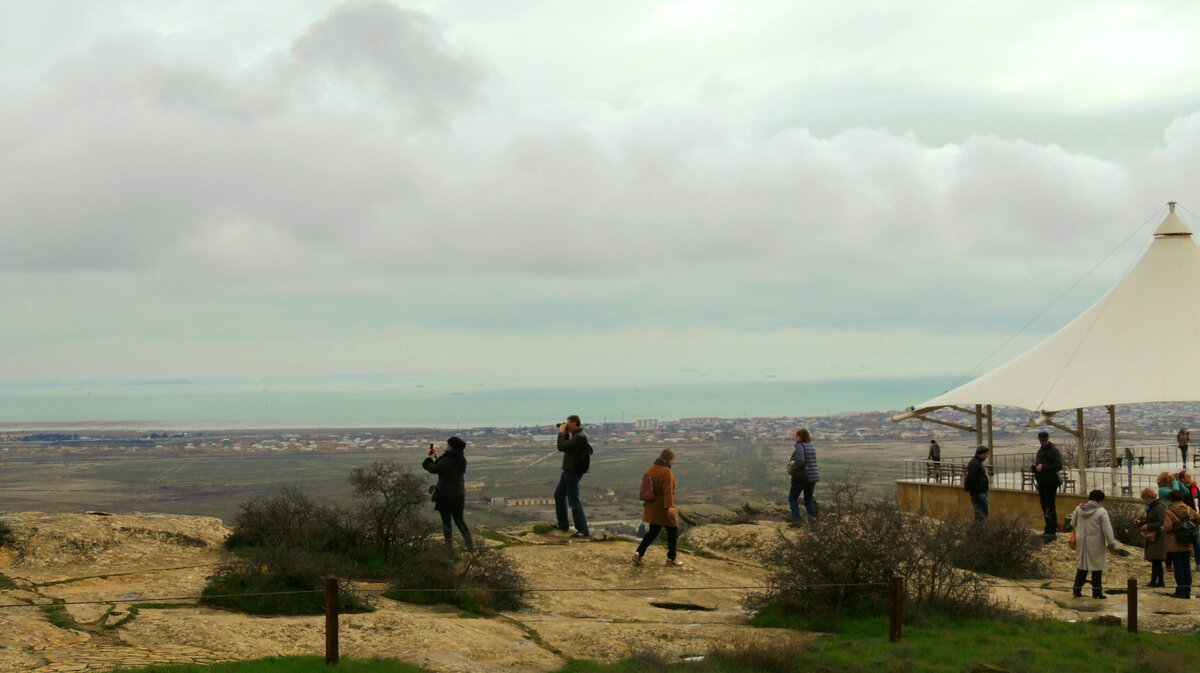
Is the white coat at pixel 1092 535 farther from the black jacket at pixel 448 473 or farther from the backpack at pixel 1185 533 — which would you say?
the black jacket at pixel 448 473

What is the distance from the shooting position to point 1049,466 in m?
18.0

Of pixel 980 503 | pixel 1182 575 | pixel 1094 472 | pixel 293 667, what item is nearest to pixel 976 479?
pixel 980 503

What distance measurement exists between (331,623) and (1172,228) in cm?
2411

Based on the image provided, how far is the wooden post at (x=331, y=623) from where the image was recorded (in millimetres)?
8227

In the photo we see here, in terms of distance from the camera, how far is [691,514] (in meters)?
20.1

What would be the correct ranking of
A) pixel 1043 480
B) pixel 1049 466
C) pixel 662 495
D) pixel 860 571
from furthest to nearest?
pixel 1043 480 < pixel 1049 466 < pixel 662 495 < pixel 860 571

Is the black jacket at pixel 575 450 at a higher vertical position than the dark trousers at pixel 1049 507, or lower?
higher

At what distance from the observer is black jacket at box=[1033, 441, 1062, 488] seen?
59.1 feet

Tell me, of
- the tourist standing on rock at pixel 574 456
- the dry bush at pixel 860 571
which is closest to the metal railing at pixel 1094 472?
the dry bush at pixel 860 571

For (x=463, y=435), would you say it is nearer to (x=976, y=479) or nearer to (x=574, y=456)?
(x=976, y=479)

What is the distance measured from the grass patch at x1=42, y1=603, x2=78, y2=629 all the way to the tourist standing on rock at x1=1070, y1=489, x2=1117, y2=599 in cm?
1206

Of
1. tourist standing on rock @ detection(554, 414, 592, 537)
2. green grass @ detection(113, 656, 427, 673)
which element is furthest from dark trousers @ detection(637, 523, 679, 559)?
green grass @ detection(113, 656, 427, 673)

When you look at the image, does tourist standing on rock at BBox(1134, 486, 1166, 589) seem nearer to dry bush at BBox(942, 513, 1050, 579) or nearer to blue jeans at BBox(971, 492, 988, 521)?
dry bush at BBox(942, 513, 1050, 579)

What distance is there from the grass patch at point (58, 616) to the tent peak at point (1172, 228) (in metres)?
25.0
